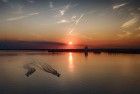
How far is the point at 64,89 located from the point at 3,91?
21.9 ft

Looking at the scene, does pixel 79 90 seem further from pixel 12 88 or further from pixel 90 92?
pixel 12 88

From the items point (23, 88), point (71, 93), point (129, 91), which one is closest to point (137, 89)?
point (129, 91)

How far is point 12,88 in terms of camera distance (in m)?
24.4

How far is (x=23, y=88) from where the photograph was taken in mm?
24328

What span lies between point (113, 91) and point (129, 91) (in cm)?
175

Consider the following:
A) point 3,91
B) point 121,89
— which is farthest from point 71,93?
point 3,91

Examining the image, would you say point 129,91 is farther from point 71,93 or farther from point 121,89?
point 71,93

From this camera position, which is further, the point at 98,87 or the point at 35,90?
the point at 98,87

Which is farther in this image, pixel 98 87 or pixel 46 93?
pixel 98 87

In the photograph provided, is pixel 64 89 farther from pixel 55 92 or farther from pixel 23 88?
pixel 23 88

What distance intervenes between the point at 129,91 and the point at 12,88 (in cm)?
1325

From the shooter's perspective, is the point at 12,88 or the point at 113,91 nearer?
the point at 113,91

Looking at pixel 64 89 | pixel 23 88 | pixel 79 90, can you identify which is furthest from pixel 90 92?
pixel 23 88

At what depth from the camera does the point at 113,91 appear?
74.4 ft
